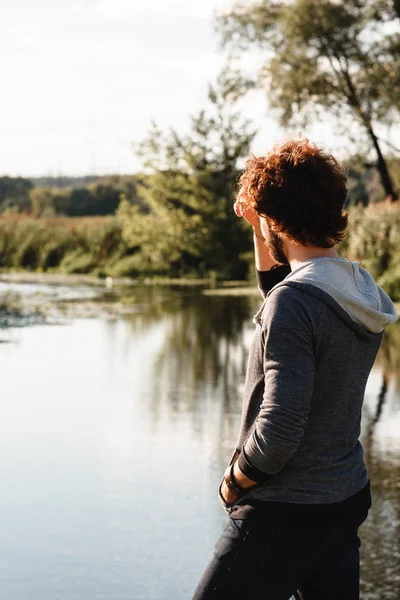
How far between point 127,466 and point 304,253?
461cm

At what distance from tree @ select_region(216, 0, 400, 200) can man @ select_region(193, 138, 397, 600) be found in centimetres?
2860

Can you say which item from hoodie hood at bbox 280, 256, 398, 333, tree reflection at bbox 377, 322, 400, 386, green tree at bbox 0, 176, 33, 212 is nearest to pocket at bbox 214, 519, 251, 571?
hoodie hood at bbox 280, 256, 398, 333

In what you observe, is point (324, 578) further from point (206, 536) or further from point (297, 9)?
point (297, 9)

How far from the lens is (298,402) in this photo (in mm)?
2590

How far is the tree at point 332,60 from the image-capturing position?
3072 centimetres

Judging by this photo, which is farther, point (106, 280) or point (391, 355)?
point (106, 280)

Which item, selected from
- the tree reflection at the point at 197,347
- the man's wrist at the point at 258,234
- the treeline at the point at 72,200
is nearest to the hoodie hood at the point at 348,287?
the man's wrist at the point at 258,234

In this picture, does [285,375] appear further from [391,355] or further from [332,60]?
[332,60]

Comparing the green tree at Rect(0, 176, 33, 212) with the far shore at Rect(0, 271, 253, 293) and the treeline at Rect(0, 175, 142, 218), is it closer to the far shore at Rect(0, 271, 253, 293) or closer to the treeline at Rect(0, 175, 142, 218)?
the treeline at Rect(0, 175, 142, 218)

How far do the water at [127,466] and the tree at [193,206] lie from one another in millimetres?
20650

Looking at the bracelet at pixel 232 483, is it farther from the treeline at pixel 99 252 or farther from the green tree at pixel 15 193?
the green tree at pixel 15 193

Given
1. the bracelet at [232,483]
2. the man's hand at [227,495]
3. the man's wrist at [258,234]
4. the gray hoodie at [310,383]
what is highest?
the man's wrist at [258,234]

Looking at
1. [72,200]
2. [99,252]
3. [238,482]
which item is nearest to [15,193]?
[72,200]

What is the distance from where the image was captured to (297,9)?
1201 inches
